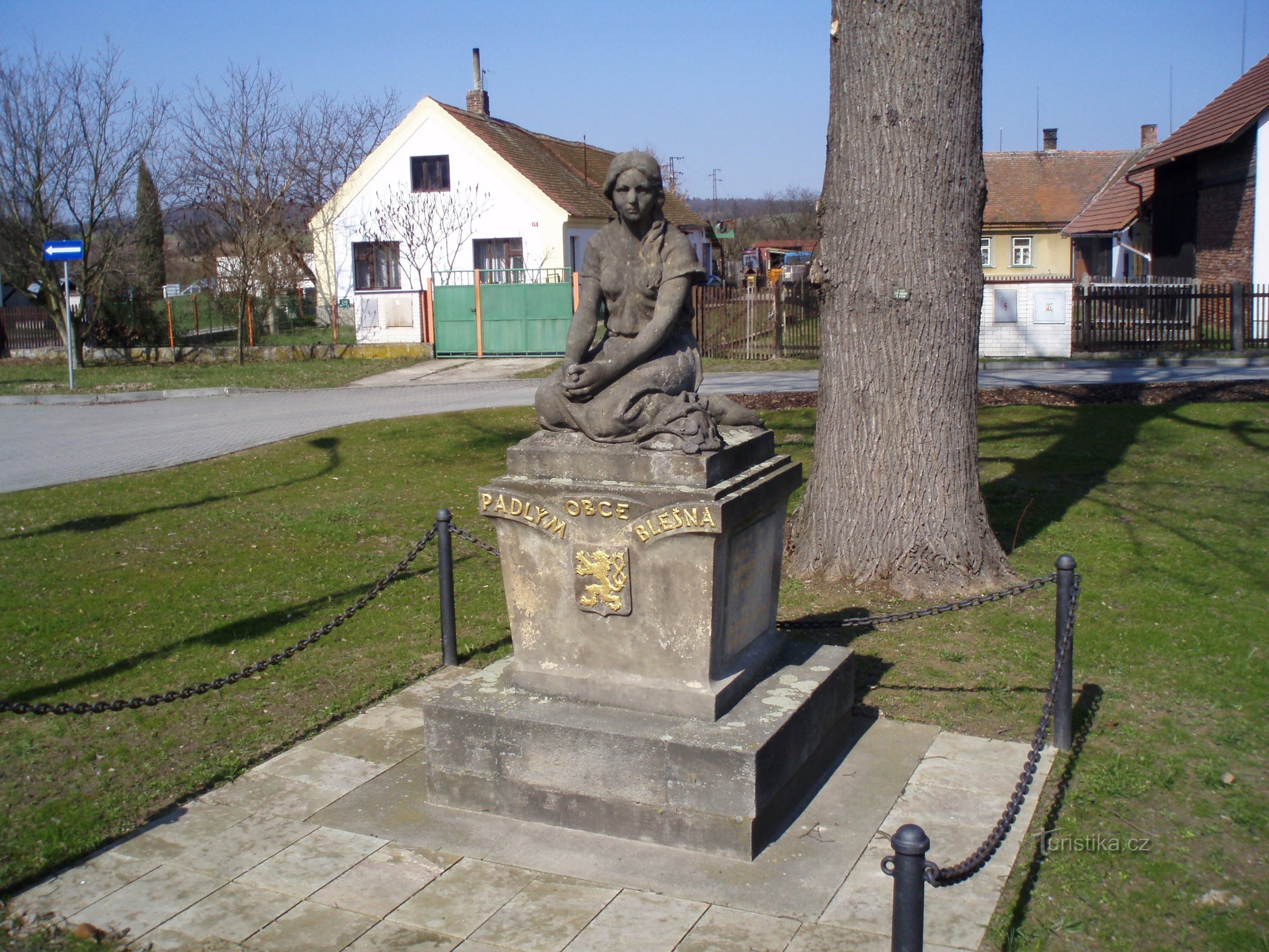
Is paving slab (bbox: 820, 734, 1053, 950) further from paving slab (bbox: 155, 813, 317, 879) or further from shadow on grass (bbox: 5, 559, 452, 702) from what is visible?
shadow on grass (bbox: 5, 559, 452, 702)

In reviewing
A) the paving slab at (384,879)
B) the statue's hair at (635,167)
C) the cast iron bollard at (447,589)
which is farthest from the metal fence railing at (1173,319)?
the paving slab at (384,879)

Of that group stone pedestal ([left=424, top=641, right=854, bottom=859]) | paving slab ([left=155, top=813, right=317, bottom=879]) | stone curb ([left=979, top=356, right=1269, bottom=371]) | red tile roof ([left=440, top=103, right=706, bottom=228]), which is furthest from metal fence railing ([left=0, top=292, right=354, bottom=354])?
stone pedestal ([left=424, top=641, right=854, bottom=859])

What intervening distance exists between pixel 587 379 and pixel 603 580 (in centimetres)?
86

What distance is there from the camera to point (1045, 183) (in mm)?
43750

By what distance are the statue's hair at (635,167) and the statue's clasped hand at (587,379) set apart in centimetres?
78

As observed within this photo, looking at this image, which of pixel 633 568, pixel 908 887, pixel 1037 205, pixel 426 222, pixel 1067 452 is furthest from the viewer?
pixel 1037 205

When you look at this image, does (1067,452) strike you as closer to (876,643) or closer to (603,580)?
(876,643)

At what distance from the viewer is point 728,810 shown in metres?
4.38

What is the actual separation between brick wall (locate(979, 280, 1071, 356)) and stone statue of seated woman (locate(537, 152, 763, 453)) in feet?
62.8

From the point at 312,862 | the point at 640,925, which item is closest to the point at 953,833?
the point at 640,925

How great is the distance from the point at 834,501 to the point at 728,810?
3.78m

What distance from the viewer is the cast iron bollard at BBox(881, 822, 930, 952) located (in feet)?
9.31

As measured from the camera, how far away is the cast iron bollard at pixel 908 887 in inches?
112

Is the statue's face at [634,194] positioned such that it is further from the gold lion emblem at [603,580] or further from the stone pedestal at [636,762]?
the stone pedestal at [636,762]
